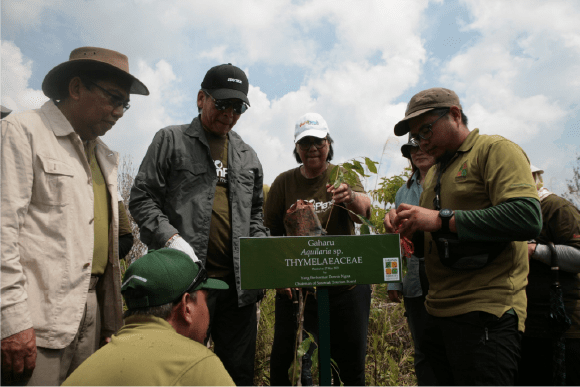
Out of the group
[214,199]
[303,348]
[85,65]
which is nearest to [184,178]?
[214,199]

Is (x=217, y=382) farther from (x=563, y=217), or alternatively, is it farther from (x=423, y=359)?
(x=563, y=217)

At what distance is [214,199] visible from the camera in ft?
8.38

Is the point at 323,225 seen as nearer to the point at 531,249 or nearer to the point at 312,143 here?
the point at 312,143

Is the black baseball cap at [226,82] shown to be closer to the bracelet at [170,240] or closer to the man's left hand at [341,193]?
A: the man's left hand at [341,193]

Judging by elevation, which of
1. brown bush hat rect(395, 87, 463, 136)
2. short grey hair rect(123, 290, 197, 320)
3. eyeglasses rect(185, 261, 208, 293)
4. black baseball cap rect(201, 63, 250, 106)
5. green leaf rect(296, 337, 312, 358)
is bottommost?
green leaf rect(296, 337, 312, 358)

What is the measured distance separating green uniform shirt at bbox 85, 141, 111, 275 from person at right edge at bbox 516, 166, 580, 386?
272 centimetres

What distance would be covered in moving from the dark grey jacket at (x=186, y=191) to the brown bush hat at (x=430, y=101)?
1.14m

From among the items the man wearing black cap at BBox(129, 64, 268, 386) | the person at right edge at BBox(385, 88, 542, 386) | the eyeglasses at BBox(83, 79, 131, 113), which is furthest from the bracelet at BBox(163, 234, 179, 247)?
the person at right edge at BBox(385, 88, 542, 386)

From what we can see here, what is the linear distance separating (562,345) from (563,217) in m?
0.86

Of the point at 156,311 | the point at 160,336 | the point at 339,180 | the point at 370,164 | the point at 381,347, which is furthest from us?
the point at 381,347

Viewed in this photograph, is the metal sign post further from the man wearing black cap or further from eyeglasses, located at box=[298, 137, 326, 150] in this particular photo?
eyeglasses, located at box=[298, 137, 326, 150]

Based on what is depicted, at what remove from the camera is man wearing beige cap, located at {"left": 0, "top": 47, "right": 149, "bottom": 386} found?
168 cm

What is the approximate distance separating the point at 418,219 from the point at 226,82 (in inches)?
59.5

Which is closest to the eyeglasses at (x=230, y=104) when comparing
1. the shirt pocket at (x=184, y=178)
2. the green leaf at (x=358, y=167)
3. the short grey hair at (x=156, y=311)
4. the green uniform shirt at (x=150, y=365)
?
the shirt pocket at (x=184, y=178)
